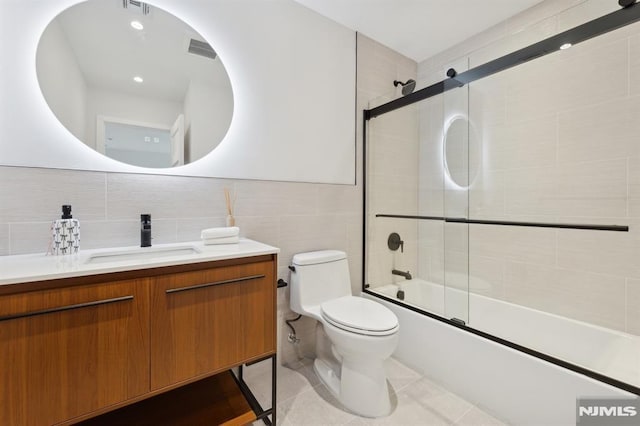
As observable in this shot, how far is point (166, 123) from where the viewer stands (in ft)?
4.57

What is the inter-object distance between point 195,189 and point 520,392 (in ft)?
6.10

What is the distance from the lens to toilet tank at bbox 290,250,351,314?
5.44 ft

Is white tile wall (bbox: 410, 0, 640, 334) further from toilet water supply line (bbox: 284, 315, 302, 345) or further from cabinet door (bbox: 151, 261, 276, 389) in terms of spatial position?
cabinet door (bbox: 151, 261, 276, 389)

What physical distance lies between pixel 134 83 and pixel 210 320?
1173 mm

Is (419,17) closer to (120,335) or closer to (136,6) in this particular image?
(136,6)

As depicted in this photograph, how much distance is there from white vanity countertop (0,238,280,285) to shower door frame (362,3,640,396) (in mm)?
1151

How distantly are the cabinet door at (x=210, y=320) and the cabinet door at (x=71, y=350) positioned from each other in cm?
5

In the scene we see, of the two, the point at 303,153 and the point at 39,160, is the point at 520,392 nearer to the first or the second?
the point at 303,153

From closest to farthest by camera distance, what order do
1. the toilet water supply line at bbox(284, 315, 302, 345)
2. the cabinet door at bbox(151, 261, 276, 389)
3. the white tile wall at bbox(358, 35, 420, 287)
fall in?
the cabinet door at bbox(151, 261, 276, 389) → the toilet water supply line at bbox(284, 315, 302, 345) → the white tile wall at bbox(358, 35, 420, 287)

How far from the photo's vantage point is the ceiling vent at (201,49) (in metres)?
1.44

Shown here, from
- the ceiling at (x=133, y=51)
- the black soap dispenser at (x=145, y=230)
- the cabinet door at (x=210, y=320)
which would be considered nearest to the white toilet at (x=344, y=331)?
the cabinet door at (x=210, y=320)

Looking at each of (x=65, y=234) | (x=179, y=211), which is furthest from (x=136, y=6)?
(x=65, y=234)

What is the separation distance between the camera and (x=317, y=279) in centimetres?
171

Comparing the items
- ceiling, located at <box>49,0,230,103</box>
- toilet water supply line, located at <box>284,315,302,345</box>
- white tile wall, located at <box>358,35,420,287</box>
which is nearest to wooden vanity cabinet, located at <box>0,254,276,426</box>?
toilet water supply line, located at <box>284,315,302,345</box>
